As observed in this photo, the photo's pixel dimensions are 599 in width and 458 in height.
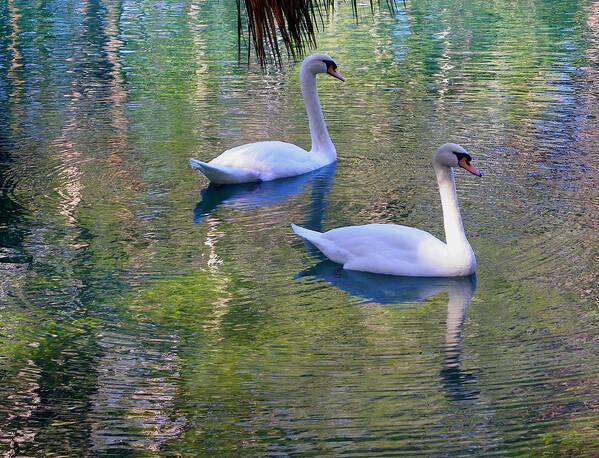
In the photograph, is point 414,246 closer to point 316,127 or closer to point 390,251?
point 390,251

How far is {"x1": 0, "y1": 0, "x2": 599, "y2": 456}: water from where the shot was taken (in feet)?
17.1

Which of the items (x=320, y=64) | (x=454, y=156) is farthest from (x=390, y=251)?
(x=320, y=64)

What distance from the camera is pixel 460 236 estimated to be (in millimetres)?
7156

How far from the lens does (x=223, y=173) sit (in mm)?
9531

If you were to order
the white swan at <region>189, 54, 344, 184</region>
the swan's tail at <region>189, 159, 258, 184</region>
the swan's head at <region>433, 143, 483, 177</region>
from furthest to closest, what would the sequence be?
the white swan at <region>189, 54, 344, 184</region>
the swan's tail at <region>189, 159, 258, 184</region>
the swan's head at <region>433, 143, 483, 177</region>

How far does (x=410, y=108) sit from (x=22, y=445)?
320 inches

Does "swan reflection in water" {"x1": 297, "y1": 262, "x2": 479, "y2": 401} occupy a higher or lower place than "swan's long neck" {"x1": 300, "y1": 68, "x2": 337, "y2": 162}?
lower

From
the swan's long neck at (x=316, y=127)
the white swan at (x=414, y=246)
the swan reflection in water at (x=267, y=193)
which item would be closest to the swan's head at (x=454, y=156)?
the white swan at (x=414, y=246)

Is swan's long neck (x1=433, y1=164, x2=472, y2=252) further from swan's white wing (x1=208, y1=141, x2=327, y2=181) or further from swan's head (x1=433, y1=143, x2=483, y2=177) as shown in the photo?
swan's white wing (x1=208, y1=141, x2=327, y2=181)

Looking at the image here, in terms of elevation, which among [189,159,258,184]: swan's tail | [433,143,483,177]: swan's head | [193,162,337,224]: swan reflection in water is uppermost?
[433,143,483,177]: swan's head

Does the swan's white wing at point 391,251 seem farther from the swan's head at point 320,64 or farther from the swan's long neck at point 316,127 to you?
the swan's head at point 320,64

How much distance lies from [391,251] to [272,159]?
2981 mm

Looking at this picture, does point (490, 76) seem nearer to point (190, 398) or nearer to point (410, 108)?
point (410, 108)

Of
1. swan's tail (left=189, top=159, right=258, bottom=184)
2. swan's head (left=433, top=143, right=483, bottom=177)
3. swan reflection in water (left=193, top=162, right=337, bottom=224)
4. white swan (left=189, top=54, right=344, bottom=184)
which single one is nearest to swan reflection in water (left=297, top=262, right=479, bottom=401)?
swan's head (left=433, top=143, right=483, bottom=177)
